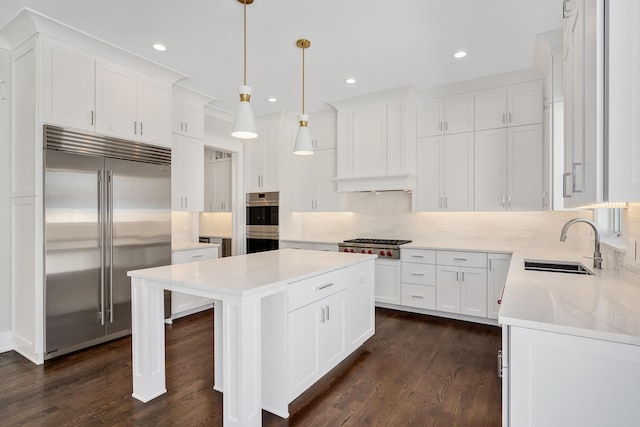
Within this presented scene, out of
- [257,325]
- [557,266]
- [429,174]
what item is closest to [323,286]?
[257,325]

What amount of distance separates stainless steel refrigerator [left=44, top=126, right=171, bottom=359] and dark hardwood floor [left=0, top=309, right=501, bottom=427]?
0.29 metres

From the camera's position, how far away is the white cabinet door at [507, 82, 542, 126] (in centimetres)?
369

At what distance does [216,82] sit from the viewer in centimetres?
391

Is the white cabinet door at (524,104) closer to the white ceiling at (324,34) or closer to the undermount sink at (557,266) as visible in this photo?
the white ceiling at (324,34)

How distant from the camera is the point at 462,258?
3.90 metres

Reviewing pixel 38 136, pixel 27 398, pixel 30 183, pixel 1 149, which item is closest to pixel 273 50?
pixel 38 136

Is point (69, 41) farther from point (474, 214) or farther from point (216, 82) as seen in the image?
point (474, 214)

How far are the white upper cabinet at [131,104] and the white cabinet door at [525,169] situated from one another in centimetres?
391

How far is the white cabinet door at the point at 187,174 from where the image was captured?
416 centimetres

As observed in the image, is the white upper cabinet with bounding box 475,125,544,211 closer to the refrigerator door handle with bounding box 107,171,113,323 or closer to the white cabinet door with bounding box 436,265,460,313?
the white cabinet door with bounding box 436,265,460,313

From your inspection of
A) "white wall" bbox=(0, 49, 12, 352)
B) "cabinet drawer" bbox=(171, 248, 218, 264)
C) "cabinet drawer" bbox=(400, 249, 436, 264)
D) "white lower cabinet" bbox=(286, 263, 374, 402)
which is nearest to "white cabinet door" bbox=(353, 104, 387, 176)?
"cabinet drawer" bbox=(400, 249, 436, 264)

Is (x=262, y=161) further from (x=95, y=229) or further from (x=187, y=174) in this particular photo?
(x=95, y=229)

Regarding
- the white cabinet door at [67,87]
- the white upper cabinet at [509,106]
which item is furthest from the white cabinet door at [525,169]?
the white cabinet door at [67,87]

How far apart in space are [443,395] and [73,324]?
3.14 metres
